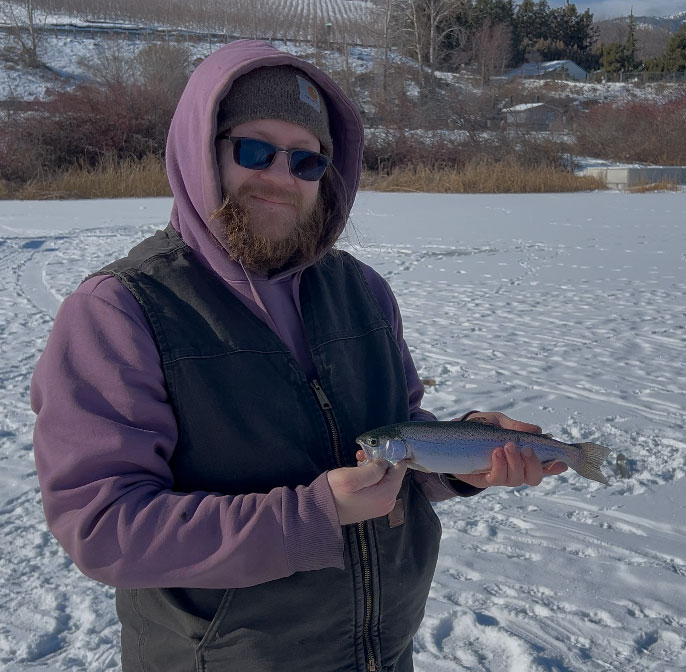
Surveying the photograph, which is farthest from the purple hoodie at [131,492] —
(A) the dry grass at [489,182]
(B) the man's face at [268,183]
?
(A) the dry grass at [489,182]

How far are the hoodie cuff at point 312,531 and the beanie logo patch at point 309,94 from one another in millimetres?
902

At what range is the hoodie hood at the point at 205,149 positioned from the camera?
1561mm

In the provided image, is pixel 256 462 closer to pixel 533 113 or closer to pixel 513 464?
pixel 513 464

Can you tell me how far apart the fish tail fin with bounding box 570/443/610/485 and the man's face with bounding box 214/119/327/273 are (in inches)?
32.7

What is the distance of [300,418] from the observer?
1529 millimetres

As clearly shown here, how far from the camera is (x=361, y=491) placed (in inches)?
53.4

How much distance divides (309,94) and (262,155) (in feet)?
0.67

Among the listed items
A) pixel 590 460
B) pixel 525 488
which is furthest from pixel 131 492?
pixel 525 488

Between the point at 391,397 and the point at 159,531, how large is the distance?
0.66 metres

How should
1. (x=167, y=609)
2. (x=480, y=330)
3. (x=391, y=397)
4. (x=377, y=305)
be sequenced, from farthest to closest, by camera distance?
(x=480, y=330)
(x=377, y=305)
(x=391, y=397)
(x=167, y=609)

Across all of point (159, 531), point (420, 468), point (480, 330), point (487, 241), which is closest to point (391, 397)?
point (420, 468)

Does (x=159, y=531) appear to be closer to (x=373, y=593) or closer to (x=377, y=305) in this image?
(x=373, y=593)

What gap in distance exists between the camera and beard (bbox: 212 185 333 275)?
1609 mm

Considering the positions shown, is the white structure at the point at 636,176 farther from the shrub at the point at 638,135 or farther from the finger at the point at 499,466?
the finger at the point at 499,466
